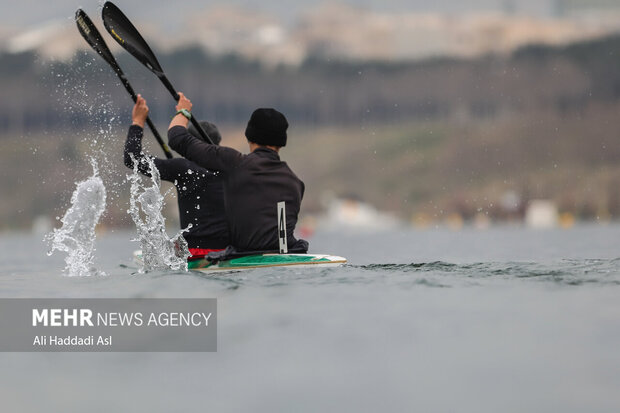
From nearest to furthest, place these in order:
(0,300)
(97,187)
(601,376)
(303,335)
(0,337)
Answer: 1. (601,376)
2. (303,335)
3. (0,337)
4. (0,300)
5. (97,187)

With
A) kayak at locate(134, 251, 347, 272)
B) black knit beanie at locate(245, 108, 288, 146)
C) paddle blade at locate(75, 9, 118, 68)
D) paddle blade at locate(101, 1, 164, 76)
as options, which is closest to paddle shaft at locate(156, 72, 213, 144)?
paddle blade at locate(101, 1, 164, 76)

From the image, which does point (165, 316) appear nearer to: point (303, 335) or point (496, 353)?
point (303, 335)

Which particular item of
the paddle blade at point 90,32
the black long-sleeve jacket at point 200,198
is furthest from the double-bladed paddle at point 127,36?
the black long-sleeve jacket at point 200,198

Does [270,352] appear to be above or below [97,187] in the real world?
below

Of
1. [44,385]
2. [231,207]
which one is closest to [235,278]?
[231,207]

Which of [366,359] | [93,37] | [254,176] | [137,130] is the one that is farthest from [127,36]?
[366,359]

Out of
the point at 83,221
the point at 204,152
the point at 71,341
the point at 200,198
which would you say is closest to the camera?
the point at 71,341

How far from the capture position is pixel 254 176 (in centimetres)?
977

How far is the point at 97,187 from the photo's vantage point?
42.5 ft

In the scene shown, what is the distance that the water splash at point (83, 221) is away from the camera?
41.3 ft

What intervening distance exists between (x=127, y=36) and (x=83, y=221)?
3.03 m

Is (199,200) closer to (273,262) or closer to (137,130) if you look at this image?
(137,130)

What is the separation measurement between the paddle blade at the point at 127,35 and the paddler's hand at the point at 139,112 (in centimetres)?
134

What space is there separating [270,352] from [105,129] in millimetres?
7018
